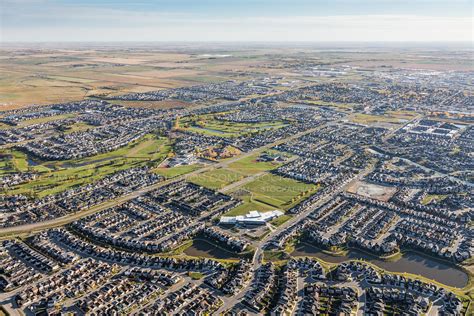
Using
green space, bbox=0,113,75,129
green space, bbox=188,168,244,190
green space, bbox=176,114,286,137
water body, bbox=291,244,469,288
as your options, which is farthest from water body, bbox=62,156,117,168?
water body, bbox=291,244,469,288

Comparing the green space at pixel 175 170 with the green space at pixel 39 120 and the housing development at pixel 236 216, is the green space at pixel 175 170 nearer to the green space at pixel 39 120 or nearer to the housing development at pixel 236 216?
the housing development at pixel 236 216

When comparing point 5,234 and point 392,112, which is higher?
point 392,112

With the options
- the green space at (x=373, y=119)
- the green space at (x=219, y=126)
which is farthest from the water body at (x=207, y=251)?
the green space at (x=373, y=119)

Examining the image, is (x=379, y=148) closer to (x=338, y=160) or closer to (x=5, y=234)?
(x=338, y=160)

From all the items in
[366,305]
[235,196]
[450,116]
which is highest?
[450,116]

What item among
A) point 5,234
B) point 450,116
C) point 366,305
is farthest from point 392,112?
point 5,234
